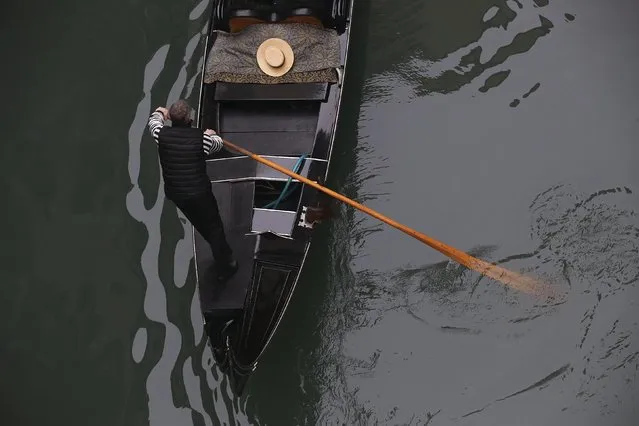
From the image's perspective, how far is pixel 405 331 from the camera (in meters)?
5.19

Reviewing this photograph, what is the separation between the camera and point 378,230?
5.57m

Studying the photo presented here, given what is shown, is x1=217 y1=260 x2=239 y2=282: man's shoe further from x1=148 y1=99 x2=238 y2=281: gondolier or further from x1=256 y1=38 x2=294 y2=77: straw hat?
x1=256 y1=38 x2=294 y2=77: straw hat

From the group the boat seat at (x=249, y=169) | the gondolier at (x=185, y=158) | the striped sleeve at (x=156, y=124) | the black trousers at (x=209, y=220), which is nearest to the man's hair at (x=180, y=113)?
the gondolier at (x=185, y=158)

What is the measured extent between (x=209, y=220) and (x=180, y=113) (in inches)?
27.6

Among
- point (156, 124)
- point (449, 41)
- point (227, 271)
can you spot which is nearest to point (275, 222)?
point (227, 271)

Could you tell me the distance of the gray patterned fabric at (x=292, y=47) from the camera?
5.50 metres

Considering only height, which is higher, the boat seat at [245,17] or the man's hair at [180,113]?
the boat seat at [245,17]

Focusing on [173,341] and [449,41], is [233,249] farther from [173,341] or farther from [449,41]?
[449,41]

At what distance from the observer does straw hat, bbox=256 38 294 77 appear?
215 inches

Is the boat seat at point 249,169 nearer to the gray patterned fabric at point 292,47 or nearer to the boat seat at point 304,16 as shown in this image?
the gray patterned fabric at point 292,47

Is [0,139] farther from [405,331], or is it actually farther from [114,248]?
[405,331]

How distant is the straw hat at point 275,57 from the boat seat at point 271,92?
11cm

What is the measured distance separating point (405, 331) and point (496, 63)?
92.7 inches

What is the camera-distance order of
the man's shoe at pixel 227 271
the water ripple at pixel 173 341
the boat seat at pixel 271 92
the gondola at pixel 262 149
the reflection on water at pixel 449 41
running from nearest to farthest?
the gondola at pixel 262 149 < the man's shoe at pixel 227 271 < the water ripple at pixel 173 341 < the boat seat at pixel 271 92 < the reflection on water at pixel 449 41
